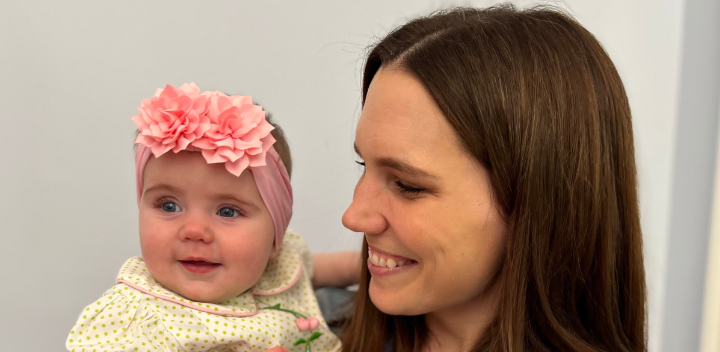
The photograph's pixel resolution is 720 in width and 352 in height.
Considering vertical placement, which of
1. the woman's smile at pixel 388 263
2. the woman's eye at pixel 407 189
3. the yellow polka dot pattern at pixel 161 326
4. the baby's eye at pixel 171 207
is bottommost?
the yellow polka dot pattern at pixel 161 326

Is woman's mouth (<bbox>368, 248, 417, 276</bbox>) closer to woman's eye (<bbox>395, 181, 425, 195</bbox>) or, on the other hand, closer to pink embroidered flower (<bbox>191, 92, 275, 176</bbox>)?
woman's eye (<bbox>395, 181, 425, 195</bbox>)

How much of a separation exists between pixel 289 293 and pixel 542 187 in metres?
0.79

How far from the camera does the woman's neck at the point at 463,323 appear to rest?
1.56m

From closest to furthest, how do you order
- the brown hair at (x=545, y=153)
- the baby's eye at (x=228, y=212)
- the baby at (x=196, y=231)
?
1. the brown hair at (x=545, y=153)
2. the baby at (x=196, y=231)
3. the baby's eye at (x=228, y=212)

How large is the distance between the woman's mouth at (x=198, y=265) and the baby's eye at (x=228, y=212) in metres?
0.11

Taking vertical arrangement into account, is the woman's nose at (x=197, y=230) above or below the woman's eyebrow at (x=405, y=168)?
below

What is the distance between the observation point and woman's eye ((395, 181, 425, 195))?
1403mm

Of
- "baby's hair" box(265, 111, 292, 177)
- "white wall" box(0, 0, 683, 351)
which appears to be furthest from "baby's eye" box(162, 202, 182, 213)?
"white wall" box(0, 0, 683, 351)

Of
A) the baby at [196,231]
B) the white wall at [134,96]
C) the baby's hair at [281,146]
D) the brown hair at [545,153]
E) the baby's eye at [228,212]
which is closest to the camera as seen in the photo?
the brown hair at [545,153]

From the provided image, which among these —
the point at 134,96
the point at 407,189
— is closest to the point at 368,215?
the point at 407,189

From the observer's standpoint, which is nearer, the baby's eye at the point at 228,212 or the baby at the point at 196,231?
the baby at the point at 196,231

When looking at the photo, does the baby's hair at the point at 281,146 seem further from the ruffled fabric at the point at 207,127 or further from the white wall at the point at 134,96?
the white wall at the point at 134,96

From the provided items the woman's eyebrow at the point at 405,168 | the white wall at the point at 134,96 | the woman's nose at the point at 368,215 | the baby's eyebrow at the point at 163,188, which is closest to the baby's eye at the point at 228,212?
the baby's eyebrow at the point at 163,188

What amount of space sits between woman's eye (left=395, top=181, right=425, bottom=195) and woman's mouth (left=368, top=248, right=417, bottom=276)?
0.16 meters
